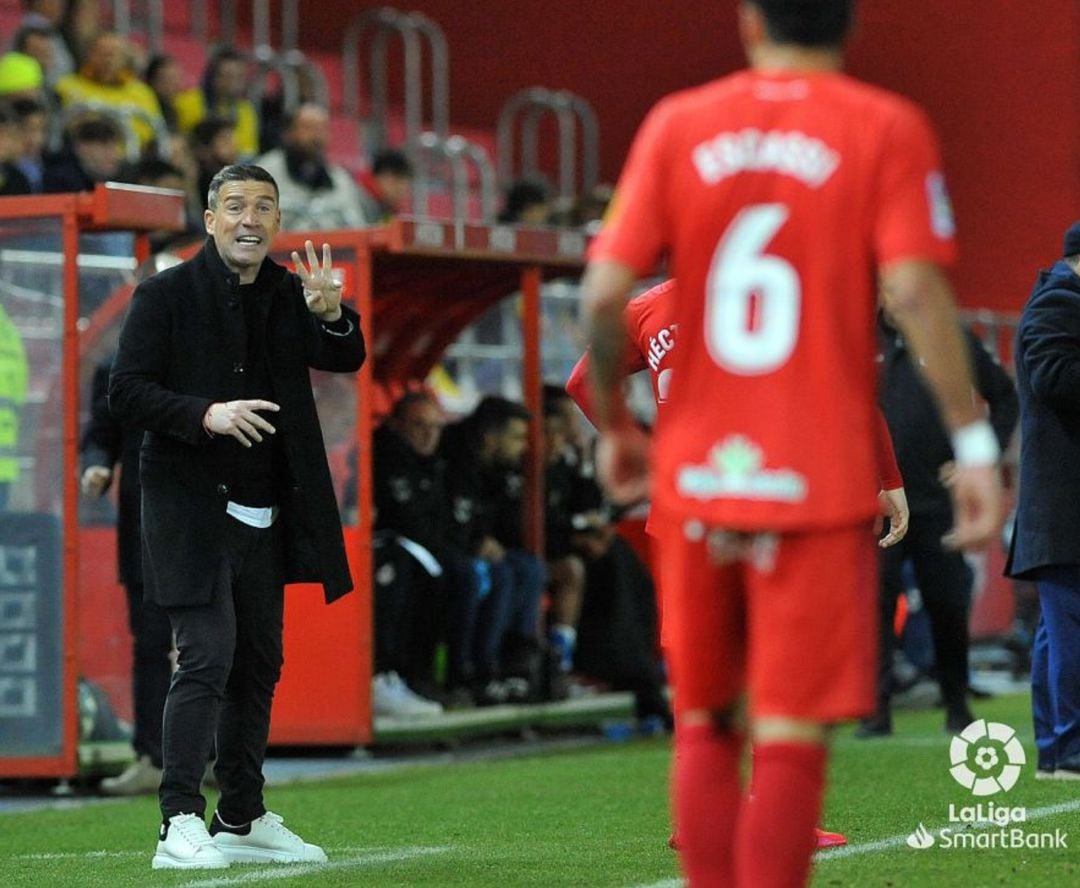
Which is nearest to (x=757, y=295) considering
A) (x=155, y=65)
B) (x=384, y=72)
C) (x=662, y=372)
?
(x=662, y=372)

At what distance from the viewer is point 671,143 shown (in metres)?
4.24

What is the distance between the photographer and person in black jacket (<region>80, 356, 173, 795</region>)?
9.48 m

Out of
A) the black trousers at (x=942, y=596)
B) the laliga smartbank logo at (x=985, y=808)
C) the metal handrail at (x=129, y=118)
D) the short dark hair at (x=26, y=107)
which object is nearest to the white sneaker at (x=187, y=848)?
the laliga smartbank logo at (x=985, y=808)

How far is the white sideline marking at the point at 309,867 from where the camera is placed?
6316mm

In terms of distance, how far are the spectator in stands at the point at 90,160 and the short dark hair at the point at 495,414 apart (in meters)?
2.27

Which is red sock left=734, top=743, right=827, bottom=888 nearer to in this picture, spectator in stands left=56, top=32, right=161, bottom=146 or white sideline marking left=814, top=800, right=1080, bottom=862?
white sideline marking left=814, top=800, right=1080, bottom=862

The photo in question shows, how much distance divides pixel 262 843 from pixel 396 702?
4862mm

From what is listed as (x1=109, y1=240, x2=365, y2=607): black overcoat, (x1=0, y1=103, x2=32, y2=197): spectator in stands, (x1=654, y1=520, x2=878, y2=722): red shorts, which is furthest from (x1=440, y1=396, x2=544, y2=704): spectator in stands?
(x1=654, y1=520, x2=878, y2=722): red shorts

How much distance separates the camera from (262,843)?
6.81 m

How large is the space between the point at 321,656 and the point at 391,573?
0.82 meters

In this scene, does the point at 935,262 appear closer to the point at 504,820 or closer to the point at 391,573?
the point at 504,820

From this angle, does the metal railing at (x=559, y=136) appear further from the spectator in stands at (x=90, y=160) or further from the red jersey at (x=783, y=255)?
the red jersey at (x=783, y=255)

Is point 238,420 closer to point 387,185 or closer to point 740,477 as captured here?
point 740,477

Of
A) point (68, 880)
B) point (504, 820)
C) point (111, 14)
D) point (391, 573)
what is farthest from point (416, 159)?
point (68, 880)
